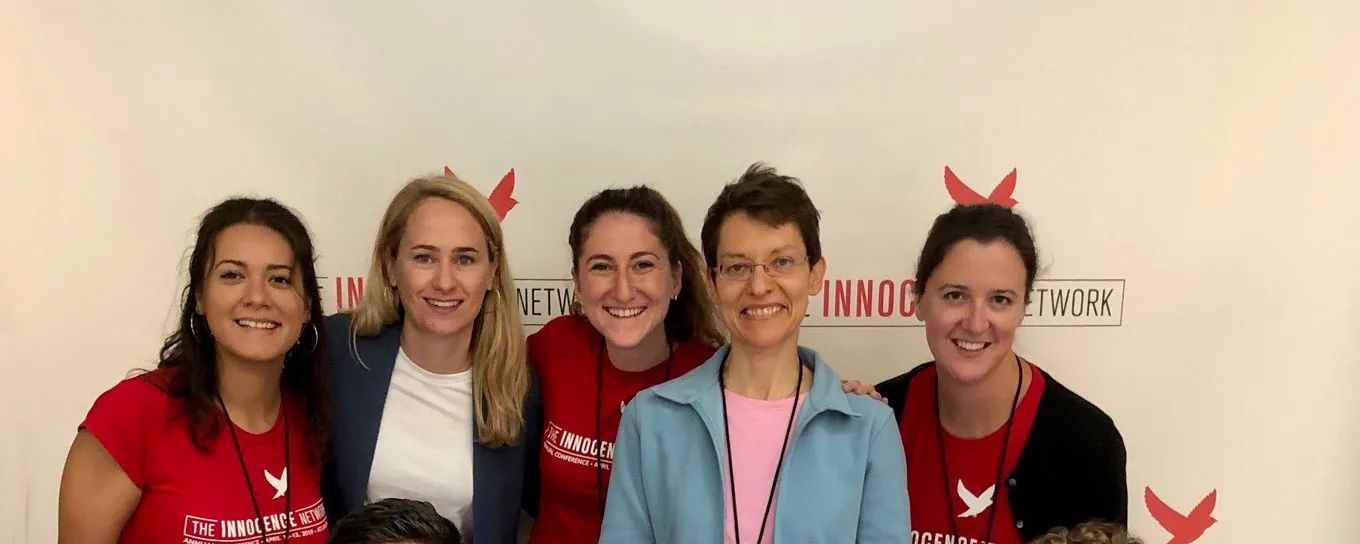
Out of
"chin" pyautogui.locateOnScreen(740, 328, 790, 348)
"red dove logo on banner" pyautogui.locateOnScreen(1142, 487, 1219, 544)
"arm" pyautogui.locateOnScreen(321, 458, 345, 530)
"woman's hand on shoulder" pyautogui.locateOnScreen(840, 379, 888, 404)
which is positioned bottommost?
"red dove logo on banner" pyautogui.locateOnScreen(1142, 487, 1219, 544)

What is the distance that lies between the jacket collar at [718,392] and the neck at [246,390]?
0.73 metres

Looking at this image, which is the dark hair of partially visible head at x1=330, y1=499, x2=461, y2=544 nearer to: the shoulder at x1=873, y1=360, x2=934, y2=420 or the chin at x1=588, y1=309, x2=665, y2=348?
the chin at x1=588, y1=309, x2=665, y2=348

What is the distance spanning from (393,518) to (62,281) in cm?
144

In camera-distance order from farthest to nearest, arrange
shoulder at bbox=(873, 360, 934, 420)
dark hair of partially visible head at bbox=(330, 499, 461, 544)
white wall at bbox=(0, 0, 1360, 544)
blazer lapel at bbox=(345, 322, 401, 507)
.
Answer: white wall at bbox=(0, 0, 1360, 544) < shoulder at bbox=(873, 360, 934, 420) < blazer lapel at bbox=(345, 322, 401, 507) < dark hair of partially visible head at bbox=(330, 499, 461, 544)

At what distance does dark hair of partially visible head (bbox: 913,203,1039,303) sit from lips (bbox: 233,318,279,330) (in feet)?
3.98

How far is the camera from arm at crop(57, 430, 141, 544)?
4.03 feet

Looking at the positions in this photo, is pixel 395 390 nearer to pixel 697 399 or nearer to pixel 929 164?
pixel 697 399

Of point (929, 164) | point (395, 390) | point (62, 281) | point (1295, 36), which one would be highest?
point (1295, 36)

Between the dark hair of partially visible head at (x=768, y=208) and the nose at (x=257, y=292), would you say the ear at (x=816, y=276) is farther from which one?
the nose at (x=257, y=292)

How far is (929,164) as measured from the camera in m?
1.97

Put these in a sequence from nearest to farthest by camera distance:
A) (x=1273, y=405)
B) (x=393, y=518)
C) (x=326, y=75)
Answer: (x=393, y=518)
(x=326, y=75)
(x=1273, y=405)

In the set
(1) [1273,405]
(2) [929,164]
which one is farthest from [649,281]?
(1) [1273,405]

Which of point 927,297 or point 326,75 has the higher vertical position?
point 326,75

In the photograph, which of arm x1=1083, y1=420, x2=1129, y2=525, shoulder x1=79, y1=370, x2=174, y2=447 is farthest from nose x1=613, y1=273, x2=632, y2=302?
arm x1=1083, y1=420, x2=1129, y2=525
